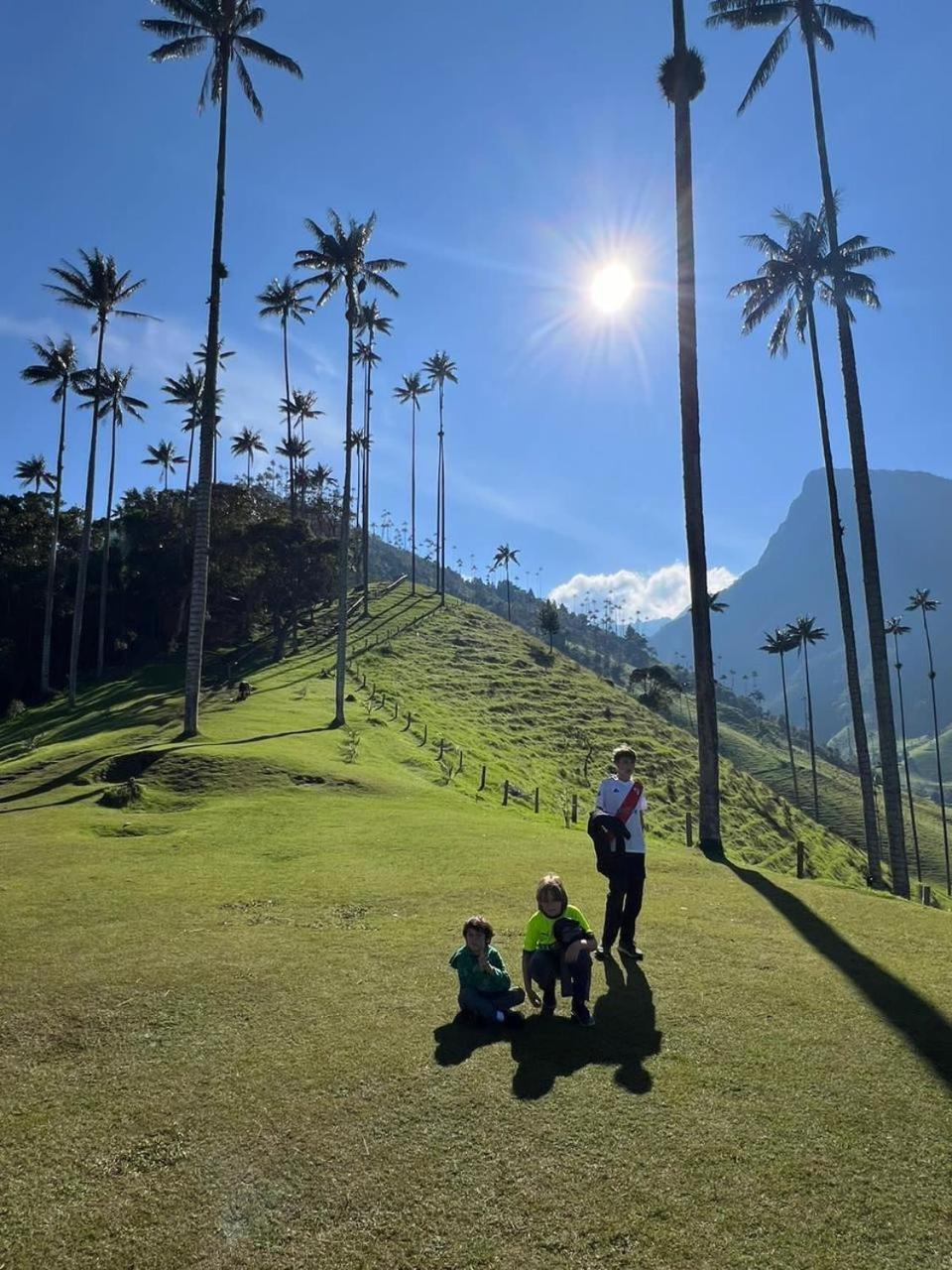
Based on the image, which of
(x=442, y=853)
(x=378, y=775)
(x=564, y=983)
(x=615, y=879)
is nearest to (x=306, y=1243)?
(x=564, y=983)

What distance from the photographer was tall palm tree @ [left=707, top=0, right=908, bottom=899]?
78.7 feet

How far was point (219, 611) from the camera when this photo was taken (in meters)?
67.9

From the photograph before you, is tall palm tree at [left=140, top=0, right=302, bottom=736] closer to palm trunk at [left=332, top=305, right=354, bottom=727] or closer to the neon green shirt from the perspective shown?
palm trunk at [left=332, top=305, right=354, bottom=727]

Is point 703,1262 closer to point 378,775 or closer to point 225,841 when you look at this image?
point 225,841

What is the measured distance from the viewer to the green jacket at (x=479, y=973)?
772 cm

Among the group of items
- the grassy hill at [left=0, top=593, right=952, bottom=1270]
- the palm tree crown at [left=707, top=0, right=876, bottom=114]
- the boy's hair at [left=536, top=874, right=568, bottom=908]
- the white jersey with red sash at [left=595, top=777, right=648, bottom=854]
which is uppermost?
the palm tree crown at [left=707, top=0, right=876, bottom=114]

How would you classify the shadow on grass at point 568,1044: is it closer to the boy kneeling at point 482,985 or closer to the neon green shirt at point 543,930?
the boy kneeling at point 482,985

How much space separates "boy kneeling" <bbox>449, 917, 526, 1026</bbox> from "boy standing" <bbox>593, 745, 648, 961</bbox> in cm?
240

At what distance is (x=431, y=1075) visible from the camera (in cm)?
663

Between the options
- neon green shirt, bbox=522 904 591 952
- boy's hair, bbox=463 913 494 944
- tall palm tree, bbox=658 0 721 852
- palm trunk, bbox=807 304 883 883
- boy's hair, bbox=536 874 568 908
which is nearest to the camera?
boy's hair, bbox=463 913 494 944

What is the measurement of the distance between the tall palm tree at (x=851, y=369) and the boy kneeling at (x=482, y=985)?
20.0 meters

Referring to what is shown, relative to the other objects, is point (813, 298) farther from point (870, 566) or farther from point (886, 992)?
point (886, 992)

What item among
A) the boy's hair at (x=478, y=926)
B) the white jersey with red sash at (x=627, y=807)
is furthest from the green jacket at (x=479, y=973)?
the white jersey with red sash at (x=627, y=807)

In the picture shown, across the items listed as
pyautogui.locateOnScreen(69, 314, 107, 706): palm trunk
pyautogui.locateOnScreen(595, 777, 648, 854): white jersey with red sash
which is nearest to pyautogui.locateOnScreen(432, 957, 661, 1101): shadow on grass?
pyautogui.locateOnScreen(595, 777, 648, 854): white jersey with red sash
